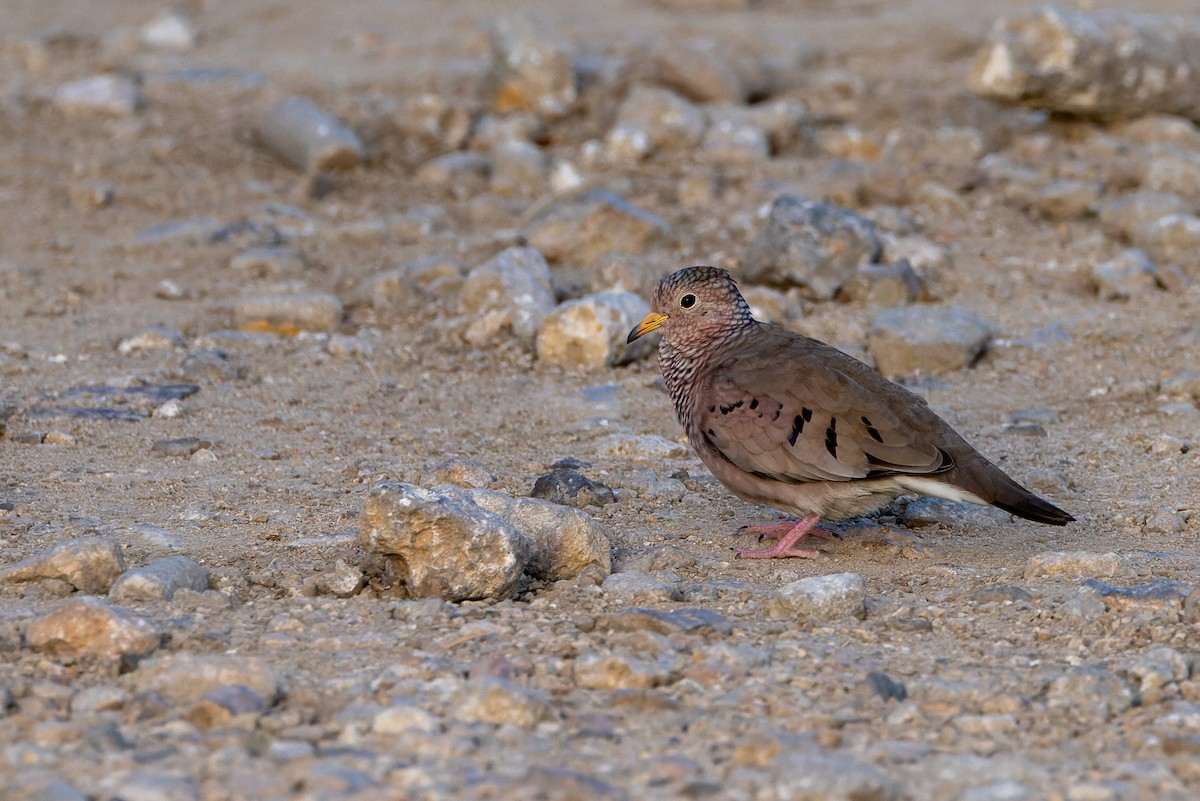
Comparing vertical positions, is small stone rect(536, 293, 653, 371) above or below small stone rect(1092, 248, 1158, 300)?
below

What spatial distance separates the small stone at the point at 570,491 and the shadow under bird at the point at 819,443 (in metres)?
0.45

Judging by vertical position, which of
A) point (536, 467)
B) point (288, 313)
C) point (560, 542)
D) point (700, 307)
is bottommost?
point (536, 467)

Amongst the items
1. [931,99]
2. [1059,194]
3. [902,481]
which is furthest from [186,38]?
[902,481]

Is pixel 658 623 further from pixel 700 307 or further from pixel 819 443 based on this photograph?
pixel 700 307

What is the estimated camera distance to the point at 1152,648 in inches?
165

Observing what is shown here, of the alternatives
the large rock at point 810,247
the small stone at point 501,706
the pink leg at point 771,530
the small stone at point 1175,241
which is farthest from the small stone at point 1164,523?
the small stone at point 1175,241

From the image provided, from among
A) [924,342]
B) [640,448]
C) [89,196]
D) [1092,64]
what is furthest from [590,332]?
[1092,64]

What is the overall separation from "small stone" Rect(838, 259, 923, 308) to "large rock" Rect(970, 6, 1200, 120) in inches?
98.2

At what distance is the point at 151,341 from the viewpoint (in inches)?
300

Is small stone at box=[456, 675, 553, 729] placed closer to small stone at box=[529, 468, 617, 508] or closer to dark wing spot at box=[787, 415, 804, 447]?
dark wing spot at box=[787, 415, 804, 447]

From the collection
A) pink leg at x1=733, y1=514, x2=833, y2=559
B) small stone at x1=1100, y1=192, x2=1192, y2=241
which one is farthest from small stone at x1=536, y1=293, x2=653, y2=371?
small stone at x1=1100, y1=192, x2=1192, y2=241

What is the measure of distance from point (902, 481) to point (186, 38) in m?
9.80

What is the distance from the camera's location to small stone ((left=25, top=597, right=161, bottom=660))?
3.96m

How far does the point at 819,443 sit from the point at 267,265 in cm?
475
